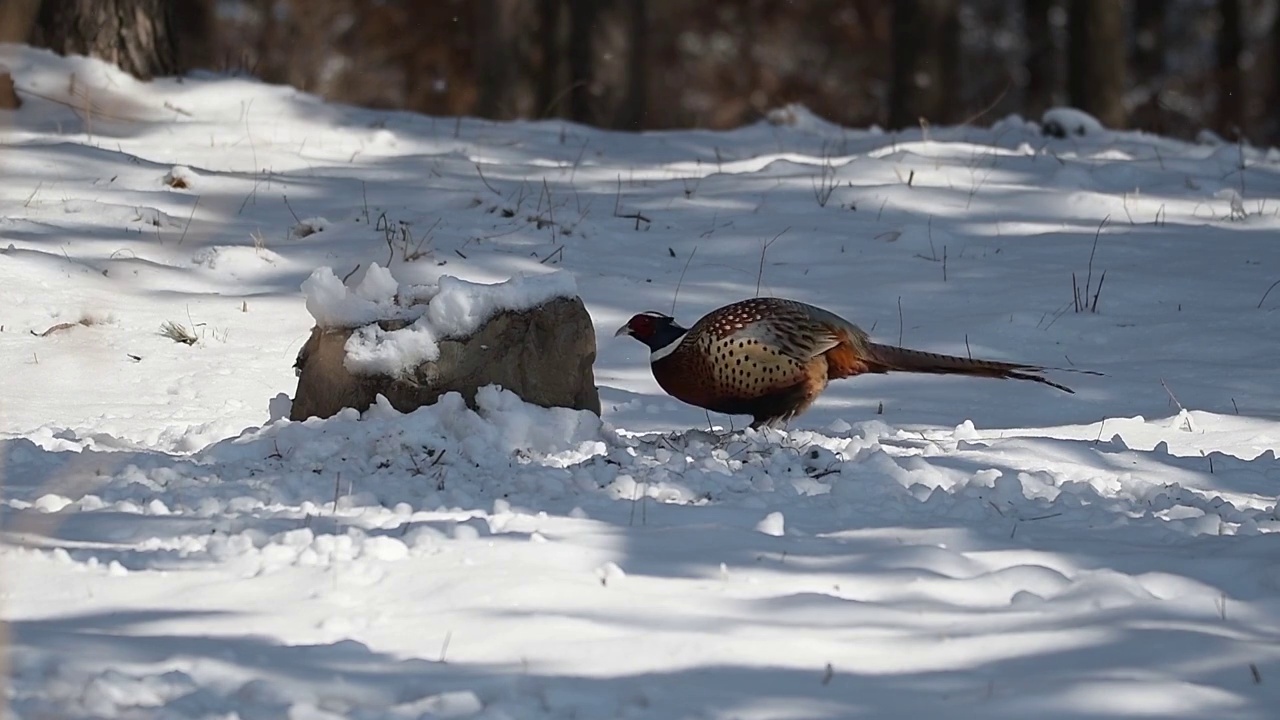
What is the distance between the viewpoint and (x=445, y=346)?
4.73 m

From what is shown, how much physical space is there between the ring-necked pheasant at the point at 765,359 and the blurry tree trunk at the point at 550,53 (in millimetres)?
9340

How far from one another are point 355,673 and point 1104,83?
40.5 feet

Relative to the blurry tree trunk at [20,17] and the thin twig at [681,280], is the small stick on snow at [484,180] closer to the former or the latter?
the thin twig at [681,280]

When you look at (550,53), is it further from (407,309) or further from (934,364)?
(934,364)

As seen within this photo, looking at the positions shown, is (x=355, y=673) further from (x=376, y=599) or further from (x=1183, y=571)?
(x=1183, y=571)

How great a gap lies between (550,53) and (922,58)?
3503mm

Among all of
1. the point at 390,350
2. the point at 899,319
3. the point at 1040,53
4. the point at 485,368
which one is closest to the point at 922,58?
the point at 899,319

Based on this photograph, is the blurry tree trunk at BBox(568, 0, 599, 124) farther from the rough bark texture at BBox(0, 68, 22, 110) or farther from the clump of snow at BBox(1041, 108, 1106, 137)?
the rough bark texture at BBox(0, 68, 22, 110)

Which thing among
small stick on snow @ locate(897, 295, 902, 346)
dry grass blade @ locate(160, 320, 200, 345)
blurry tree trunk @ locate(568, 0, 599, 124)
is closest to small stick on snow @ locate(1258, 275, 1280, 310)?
small stick on snow @ locate(897, 295, 902, 346)

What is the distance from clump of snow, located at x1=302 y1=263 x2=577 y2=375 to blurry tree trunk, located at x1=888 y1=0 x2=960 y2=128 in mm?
9083

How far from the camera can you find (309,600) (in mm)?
3176

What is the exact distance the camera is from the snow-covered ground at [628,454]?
2.87 m

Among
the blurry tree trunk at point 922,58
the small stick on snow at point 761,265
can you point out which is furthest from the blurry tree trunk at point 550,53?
the small stick on snow at point 761,265

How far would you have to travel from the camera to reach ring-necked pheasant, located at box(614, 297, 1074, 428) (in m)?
4.82
